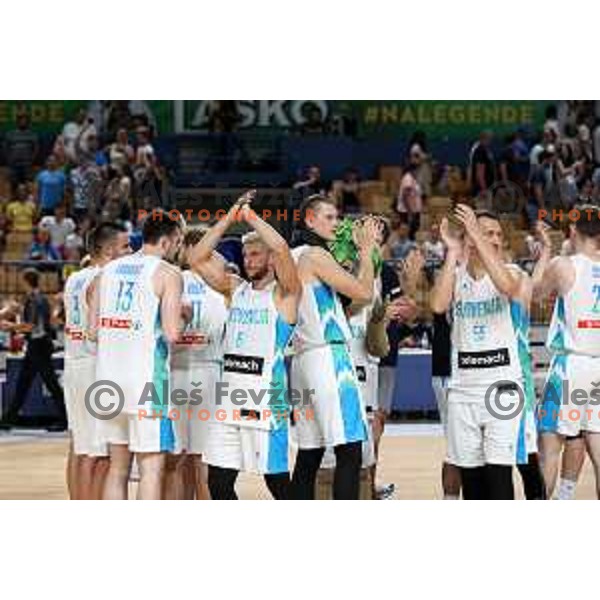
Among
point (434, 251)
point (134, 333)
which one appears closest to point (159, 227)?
point (134, 333)

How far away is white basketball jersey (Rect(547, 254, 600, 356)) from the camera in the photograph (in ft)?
33.3

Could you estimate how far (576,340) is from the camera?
10.2m

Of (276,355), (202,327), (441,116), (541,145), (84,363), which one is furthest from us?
(441,116)

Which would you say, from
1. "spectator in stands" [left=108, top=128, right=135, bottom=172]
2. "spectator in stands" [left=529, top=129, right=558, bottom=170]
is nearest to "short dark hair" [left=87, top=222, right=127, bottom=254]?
"spectator in stands" [left=108, top=128, right=135, bottom=172]

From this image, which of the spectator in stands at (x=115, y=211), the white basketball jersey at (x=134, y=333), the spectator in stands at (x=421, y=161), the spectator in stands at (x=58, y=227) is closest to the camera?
the white basketball jersey at (x=134, y=333)

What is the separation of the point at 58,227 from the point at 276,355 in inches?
393

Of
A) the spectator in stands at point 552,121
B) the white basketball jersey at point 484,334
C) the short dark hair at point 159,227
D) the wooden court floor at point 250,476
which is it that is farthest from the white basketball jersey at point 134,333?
the spectator in stands at point 552,121

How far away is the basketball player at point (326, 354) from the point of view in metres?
9.20

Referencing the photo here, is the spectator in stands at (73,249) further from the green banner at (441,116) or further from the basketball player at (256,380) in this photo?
the basketball player at (256,380)

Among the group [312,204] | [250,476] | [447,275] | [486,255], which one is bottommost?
[250,476]

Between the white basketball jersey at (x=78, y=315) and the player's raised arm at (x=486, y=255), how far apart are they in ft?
7.08

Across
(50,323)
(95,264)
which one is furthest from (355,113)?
(95,264)

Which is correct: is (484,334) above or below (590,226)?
below

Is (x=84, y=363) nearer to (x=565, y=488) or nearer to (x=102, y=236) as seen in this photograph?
(x=102, y=236)
